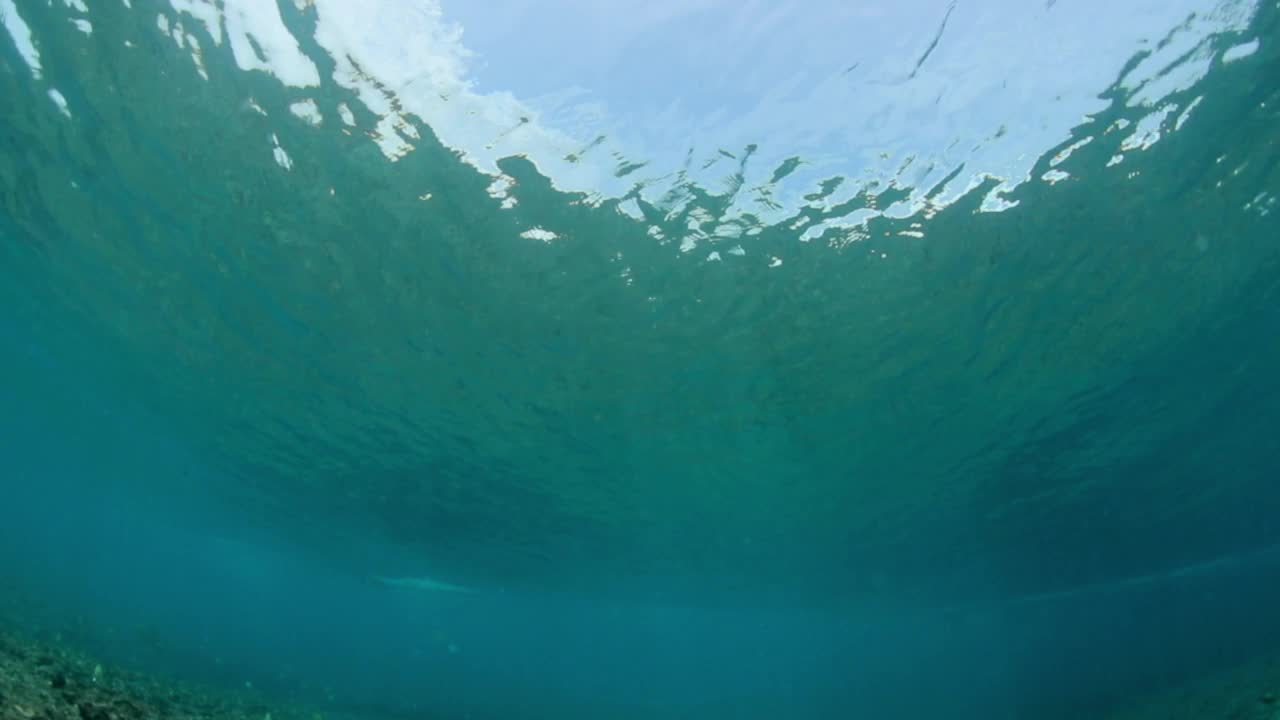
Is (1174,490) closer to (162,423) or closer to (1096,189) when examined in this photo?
(1096,189)

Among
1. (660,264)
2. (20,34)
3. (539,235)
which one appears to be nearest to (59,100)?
(20,34)

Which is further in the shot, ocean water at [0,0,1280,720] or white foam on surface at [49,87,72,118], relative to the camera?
white foam on surface at [49,87,72,118]

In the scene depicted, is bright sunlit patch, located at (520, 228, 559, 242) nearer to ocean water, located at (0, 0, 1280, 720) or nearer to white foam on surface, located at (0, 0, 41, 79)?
ocean water, located at (0, 0, 1280, 720)

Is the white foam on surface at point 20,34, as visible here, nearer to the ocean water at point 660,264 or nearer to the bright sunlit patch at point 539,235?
the ocean water at point 660,264

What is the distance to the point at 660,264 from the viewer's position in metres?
13.8

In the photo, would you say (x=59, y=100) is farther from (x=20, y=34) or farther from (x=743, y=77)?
(x=743, y=77)

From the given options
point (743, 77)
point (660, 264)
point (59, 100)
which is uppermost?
point (59, 100)

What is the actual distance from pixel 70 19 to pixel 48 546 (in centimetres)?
15867

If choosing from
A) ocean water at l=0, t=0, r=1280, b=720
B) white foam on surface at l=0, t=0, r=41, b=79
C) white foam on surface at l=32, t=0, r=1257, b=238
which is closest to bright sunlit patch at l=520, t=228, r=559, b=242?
ocean water at l=0, t=0, r=1280, b=720

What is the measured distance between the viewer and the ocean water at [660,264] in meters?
9.66

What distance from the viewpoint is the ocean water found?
9.66 meters

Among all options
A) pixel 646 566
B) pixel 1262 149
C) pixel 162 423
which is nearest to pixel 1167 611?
pixel 646 566

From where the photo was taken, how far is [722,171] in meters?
11.2

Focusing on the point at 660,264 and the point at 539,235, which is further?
the point at 660,264
